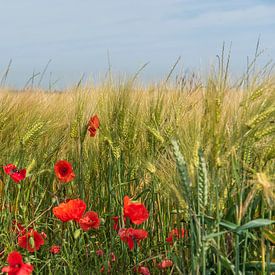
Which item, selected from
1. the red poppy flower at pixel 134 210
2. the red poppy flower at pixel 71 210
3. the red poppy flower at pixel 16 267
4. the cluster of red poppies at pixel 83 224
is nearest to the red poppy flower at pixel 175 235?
the cluster of red poppies at pixel 83 224

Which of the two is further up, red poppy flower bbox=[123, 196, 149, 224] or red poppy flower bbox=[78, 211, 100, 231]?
red poppy flower bbox=[123, 196, 149, 224]

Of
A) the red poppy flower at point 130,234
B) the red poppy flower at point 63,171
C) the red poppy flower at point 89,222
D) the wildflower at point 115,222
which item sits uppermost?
the red poppy flower at point 63,171

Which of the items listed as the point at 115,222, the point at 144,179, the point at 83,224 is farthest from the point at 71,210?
the point at 144,179

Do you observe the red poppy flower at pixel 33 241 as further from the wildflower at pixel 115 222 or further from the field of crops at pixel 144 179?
the wildflower at pixel 115 222

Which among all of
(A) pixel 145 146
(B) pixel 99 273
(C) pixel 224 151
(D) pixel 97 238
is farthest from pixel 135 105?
(C) pixel 224 151

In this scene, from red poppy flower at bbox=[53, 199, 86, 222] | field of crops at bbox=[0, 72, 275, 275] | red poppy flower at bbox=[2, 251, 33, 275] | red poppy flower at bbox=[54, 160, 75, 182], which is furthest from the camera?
red poppy flower at bbox=[54, 160, 75, 182]

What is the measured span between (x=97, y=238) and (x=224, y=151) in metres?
0.73

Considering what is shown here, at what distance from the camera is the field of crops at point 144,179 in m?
1.14

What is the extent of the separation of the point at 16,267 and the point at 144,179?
56 cm

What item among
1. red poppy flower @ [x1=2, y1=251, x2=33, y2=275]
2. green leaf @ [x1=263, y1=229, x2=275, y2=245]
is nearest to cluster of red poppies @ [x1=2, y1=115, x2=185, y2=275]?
red poppy flower @ [x1=2, y1=251, x2=33, y2=275]

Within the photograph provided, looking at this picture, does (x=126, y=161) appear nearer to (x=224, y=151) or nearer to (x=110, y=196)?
(x=110, y=196)

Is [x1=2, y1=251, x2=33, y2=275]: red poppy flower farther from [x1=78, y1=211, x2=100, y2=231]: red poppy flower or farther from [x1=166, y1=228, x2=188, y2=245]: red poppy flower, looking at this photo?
[x1=166, y1=228, x2=188, y2=245]: red poppy flower

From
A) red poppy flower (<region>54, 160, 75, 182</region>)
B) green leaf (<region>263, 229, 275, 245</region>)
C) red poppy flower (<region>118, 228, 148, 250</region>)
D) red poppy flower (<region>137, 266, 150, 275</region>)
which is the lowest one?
red poppy flower (<region>137, 266, 150, 275</region>)

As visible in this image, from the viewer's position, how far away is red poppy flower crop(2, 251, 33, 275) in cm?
130
